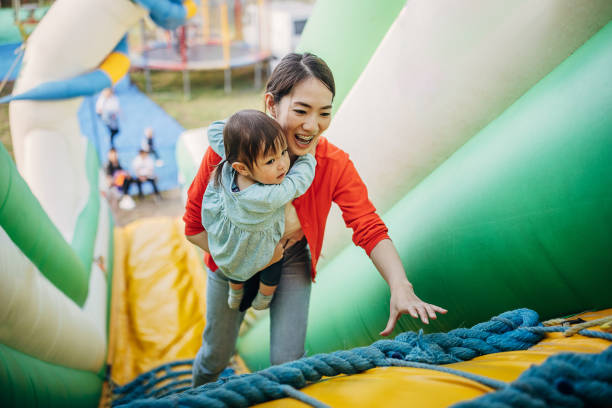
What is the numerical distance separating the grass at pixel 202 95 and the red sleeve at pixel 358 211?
4.07 meters

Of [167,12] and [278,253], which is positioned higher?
[167,12]

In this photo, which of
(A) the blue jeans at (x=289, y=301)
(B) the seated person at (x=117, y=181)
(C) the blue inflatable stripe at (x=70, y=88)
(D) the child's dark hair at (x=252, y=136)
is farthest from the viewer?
(B) the seated person at (x=117, y=181)

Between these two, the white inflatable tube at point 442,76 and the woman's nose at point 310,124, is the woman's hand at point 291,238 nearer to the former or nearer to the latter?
the woman's nose at point 310,124

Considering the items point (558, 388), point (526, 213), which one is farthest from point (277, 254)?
point (558, 388)

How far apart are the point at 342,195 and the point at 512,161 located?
0.37 meters

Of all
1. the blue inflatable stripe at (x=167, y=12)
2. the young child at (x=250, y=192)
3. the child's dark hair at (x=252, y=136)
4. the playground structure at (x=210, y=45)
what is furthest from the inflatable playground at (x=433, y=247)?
the playground structure at (x=210, y=45)

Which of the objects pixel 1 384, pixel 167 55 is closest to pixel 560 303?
pixel 1 384

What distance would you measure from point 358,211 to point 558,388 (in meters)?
0.53

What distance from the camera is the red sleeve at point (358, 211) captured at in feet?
3.27

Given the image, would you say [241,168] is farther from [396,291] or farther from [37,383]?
[37,383]

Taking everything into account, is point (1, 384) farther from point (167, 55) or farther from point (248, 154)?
point (167, 55)

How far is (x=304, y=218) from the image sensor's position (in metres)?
1.07

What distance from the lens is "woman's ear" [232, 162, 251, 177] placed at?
0.91 m

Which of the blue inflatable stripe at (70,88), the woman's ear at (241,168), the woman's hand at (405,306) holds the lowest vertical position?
the woman's hand at (405,306)
